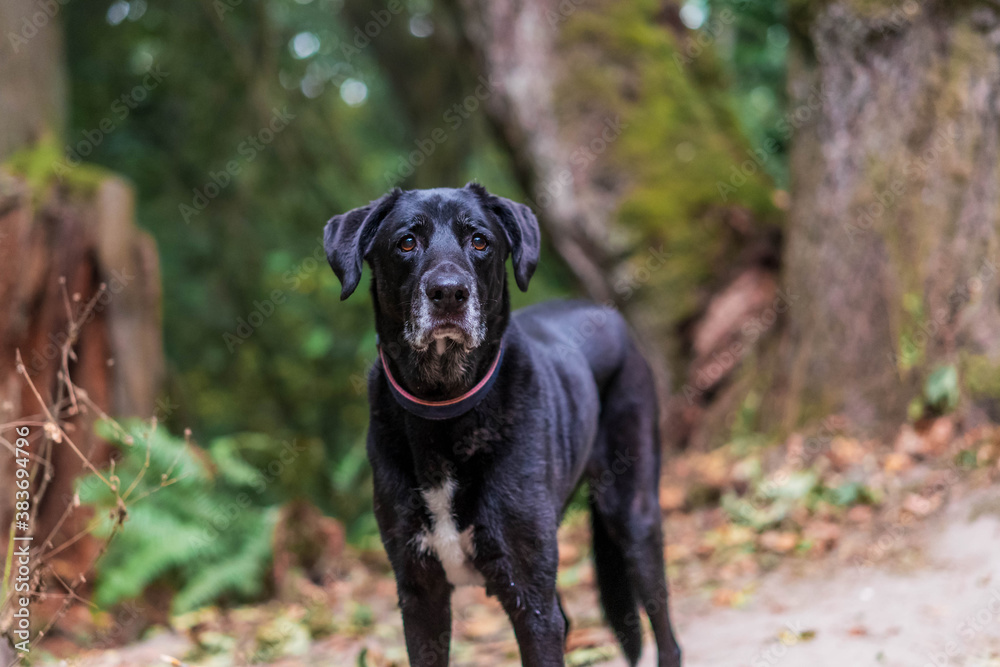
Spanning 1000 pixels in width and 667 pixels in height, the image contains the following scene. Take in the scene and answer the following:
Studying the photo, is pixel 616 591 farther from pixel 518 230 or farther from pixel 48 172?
pixel 48 172

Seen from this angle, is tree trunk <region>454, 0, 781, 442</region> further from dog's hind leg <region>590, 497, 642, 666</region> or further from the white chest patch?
the white chest patch

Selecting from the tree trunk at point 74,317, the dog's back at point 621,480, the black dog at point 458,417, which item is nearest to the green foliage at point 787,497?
the dog's back at point 621,480

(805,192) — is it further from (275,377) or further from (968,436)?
(275,377)

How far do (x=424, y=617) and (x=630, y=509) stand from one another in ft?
4.04

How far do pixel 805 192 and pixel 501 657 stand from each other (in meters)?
3.60

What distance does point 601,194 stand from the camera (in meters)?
6.42

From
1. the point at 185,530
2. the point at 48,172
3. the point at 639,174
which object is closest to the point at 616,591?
the point at 185,530

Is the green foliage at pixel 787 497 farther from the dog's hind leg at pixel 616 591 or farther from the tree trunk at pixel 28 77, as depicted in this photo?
the tree trunk at pixel 28 77

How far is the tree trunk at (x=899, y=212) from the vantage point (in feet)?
15.9

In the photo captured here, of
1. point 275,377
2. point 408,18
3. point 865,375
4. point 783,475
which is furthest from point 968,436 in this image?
point 408,18

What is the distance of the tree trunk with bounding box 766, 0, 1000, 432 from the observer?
4.85m

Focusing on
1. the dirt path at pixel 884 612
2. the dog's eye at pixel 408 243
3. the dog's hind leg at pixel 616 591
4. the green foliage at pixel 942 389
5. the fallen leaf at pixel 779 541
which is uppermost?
the dog's eye at pixel 408 243

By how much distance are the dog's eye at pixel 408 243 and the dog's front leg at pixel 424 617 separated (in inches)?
42.1

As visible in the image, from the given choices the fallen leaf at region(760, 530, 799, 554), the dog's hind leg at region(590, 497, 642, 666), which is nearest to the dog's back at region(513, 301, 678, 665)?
the dog's hind leg at region(590, 497, 642, 666)
